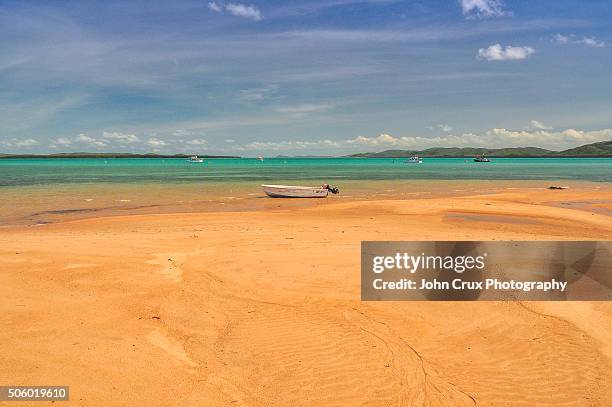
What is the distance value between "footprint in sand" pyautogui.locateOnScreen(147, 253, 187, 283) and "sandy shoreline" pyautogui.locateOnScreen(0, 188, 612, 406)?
56 millimetres

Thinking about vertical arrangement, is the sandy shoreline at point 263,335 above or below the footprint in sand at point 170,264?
below

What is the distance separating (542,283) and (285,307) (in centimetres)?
709

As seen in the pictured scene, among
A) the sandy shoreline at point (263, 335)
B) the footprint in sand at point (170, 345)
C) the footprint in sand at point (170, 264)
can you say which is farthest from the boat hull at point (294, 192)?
the footprint in sand at point (170, 345)

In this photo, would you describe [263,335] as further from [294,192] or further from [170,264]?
[294,192]

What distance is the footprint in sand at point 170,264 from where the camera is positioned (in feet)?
38.6

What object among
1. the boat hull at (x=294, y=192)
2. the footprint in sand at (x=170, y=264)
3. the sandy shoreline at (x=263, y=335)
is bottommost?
the sandy shoreline at (x=263, y=335)

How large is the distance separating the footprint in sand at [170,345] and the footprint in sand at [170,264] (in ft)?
10.4

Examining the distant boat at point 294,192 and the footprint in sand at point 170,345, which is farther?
the distant boat at point 294,192

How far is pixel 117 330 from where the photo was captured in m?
8.34

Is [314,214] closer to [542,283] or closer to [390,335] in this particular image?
[542,283]

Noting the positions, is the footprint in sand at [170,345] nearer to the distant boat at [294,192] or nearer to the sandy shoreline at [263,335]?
the sandy shoreline at [263,335]

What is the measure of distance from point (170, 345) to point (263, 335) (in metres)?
1.78

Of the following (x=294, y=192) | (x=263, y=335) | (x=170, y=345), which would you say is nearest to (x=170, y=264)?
(x=170, y=345)

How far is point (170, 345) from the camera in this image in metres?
7.91
